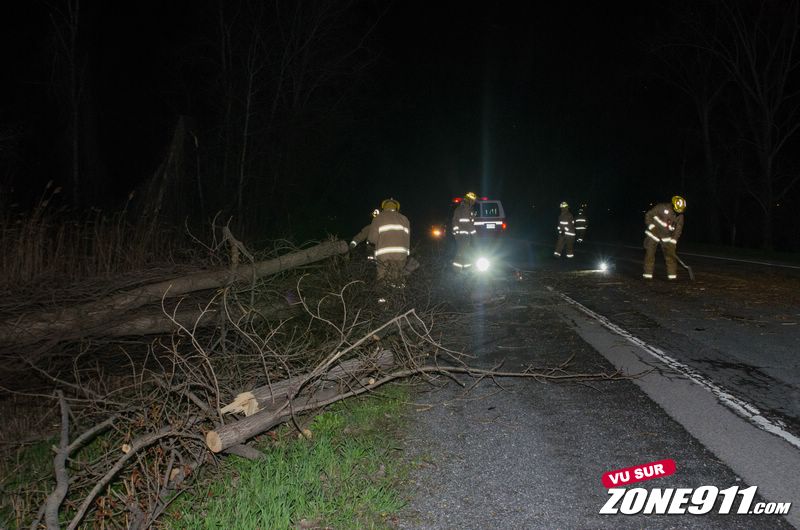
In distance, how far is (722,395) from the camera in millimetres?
5000

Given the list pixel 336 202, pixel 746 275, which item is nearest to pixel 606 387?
pixel 746 275

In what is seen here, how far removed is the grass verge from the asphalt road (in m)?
0.20

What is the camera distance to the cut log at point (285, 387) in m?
4.05

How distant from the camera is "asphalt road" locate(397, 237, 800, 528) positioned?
3328 millimetres

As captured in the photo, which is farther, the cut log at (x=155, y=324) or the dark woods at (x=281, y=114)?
the dark woods at (x=281, y=114)

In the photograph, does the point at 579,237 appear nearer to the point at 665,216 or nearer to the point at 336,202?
the point at 336,202

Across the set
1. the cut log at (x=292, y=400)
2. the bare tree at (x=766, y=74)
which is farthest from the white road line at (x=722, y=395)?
the bare tree at (x=766, y=74)

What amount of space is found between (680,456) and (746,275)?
36.0 ft

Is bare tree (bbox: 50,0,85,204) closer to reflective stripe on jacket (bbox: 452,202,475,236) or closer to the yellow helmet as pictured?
reflective stripe on jacket (bbox: 452,202,475,236)

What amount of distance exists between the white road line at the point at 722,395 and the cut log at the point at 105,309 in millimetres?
4262

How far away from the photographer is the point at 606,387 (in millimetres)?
5363

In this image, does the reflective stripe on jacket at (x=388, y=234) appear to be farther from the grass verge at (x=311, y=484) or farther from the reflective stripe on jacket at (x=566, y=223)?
the reflective stripe on jacket at (x=566, y=223)

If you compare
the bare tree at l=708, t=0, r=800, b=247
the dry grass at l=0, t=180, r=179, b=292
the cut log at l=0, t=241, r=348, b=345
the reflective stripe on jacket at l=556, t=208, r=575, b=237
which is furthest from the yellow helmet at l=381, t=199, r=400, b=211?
the bare tree at l=708, t=0, r=800, b=247

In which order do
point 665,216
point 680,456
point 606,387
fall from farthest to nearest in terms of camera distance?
point 665,216, point 606,387, point 680,456
